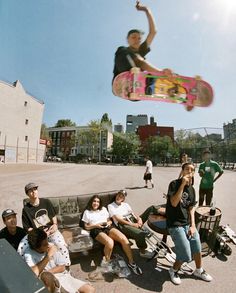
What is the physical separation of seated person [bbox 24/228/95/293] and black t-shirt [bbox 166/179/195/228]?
1.68 metres

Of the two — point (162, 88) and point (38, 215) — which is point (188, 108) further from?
point (38, 215)

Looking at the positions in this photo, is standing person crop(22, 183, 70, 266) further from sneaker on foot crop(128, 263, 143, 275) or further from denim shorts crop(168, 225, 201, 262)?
denim shorts crop(168, 225, 201, 262)

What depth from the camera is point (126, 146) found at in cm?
6750

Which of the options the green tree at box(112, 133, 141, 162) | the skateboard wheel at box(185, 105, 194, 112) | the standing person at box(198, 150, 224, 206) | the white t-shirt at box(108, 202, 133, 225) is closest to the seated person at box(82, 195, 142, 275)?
the white t-shirt at box(108, 202, 133, 225)

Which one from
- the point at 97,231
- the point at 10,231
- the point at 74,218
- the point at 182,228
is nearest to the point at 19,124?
the point at 74,218

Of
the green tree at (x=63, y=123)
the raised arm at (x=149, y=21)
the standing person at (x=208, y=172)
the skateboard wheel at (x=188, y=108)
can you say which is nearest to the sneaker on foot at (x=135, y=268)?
the skateboard wheel at (x=188, y=108)

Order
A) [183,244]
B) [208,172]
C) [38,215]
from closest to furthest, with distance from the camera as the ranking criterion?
[183,244], [38,215], [208,172]

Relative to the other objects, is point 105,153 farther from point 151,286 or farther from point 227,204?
point 151,286

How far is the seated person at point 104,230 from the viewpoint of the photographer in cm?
421

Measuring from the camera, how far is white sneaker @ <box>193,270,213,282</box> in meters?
3.81

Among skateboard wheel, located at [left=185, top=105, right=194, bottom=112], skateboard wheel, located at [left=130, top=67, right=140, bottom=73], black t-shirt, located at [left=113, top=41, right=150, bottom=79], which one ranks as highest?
black t-shirt, located at [left=113, top=41, right=150, bottom=79]

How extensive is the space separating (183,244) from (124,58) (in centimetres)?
310

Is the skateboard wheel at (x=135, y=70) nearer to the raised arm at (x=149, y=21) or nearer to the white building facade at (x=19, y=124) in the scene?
the raised arm at (x=149, y=21)

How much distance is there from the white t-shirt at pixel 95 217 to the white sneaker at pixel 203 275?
194 cm
